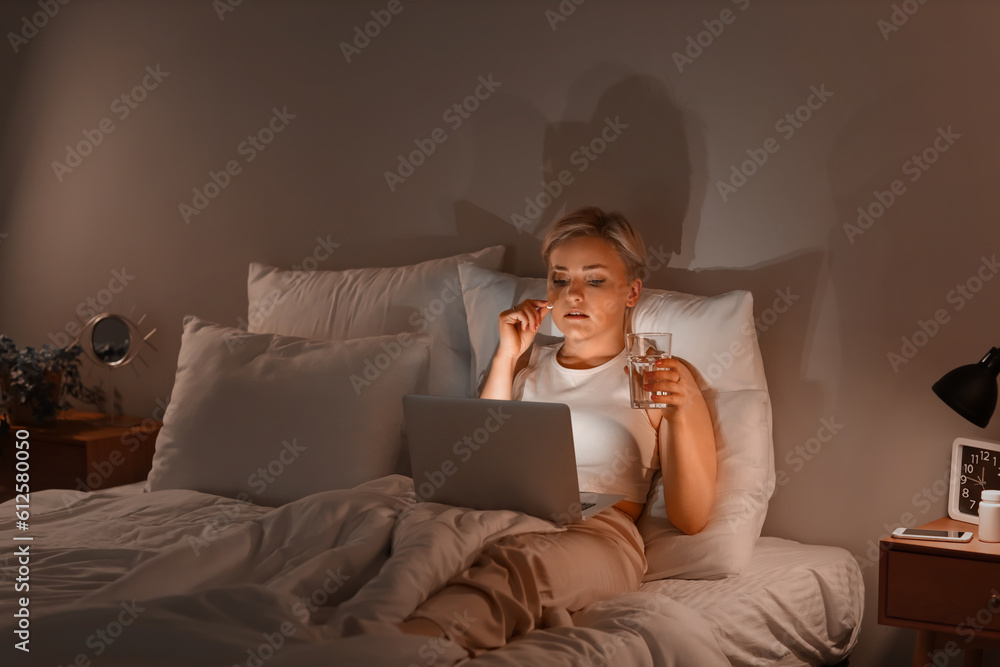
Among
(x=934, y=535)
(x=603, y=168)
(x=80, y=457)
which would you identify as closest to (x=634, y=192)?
(x=603, y=168)

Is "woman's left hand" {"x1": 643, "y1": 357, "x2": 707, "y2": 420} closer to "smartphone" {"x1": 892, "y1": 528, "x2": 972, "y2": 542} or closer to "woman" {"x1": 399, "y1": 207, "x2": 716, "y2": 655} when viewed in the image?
"woman" {"x1": 399, "y1": 207, "x2": 716, "y2": 655}

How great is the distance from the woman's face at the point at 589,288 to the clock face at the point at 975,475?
2.83 feet

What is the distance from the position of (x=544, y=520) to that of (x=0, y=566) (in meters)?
1.01

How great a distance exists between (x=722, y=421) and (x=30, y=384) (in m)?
2.27

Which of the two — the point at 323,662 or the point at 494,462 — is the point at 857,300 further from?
the point at 323,662

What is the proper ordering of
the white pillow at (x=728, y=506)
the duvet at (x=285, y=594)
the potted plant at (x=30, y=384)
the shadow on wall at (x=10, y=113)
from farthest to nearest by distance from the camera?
the shadow on wall at (x=10, y=113) → the potted plant at (x=30, y=384) → the white pillow at (x=728, y=506) → the duvet at (x=285, y=594)

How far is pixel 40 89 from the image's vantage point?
349 centimetres

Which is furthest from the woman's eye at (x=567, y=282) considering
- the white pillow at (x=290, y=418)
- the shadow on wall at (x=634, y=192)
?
the white pillow at (x=290, y=418)

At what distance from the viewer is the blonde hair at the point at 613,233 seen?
2180mm

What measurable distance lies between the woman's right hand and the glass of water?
46 centimetres

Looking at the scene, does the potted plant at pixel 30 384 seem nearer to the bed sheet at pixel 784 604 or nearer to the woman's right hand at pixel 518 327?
the woman's right hand at pixel 518 327

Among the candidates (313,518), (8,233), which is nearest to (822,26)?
(313,518)

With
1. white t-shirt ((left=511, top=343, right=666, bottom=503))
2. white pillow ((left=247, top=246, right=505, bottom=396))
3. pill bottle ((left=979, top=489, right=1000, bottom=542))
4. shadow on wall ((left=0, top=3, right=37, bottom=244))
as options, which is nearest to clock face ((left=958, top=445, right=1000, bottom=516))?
pill bottle ((left=979, top=489, right=1000, bottom=542))

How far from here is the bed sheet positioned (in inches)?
65.8
